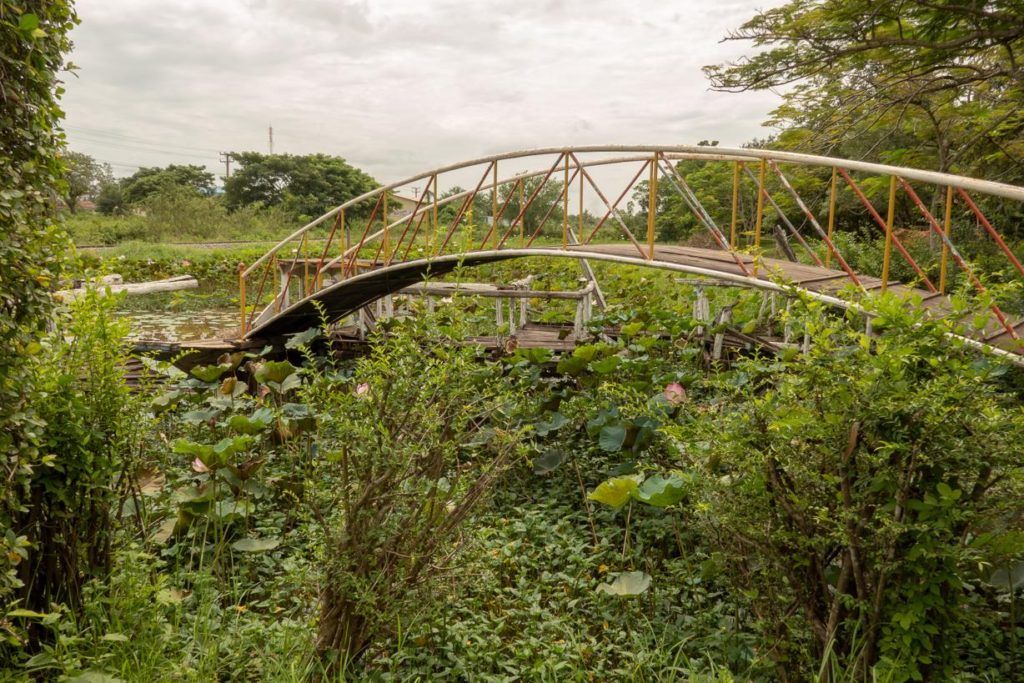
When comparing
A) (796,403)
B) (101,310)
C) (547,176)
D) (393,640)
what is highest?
(547,176)

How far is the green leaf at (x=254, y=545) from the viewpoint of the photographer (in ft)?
12.6

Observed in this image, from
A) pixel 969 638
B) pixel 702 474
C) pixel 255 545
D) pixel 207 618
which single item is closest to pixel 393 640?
pixel 207 618

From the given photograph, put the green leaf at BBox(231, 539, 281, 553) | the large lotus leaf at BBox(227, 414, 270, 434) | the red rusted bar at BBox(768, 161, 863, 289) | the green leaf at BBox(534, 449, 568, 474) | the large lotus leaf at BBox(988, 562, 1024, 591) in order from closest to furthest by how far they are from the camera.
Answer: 1. the large lotus leaf at BBox(988, 562, 1024, 591)
2. the green leaf at BBox(231, 539, 281, 553)
3. the red rusted bar at BBox(768, 161, 863, 289)
4. the large lotus leaf at BBox(227, 414, 270, 434)
5. the green leaf at BBox(534, 449, 568, 474)

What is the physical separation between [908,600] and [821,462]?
21.2 inches

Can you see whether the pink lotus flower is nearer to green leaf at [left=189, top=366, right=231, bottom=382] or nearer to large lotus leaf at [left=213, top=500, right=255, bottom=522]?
large lotus leaf at [left=213, top=500, right=255, bottom=522]

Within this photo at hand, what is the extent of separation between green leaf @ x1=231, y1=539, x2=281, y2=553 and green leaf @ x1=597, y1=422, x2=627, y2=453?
1.99m

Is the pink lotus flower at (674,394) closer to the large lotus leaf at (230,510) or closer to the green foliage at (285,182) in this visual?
the large lotus leaf at (230,510)

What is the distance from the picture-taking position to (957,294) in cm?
274

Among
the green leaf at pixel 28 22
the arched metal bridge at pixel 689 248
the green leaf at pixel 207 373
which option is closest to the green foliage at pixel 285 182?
the arched metal bridge at pixel 689 248

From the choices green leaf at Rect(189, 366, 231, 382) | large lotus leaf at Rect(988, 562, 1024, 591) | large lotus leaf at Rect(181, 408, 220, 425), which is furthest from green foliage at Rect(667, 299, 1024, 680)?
green leaf at Rect(189, 366, 231, 382)

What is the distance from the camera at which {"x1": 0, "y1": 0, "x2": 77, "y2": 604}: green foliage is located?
2.34 meters

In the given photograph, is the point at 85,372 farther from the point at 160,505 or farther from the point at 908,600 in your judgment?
the point at 908,600

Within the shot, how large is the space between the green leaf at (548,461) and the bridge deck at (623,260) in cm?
141

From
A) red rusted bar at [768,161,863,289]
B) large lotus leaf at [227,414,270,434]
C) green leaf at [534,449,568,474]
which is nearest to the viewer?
red rusted bar at [768,161,863,289]
